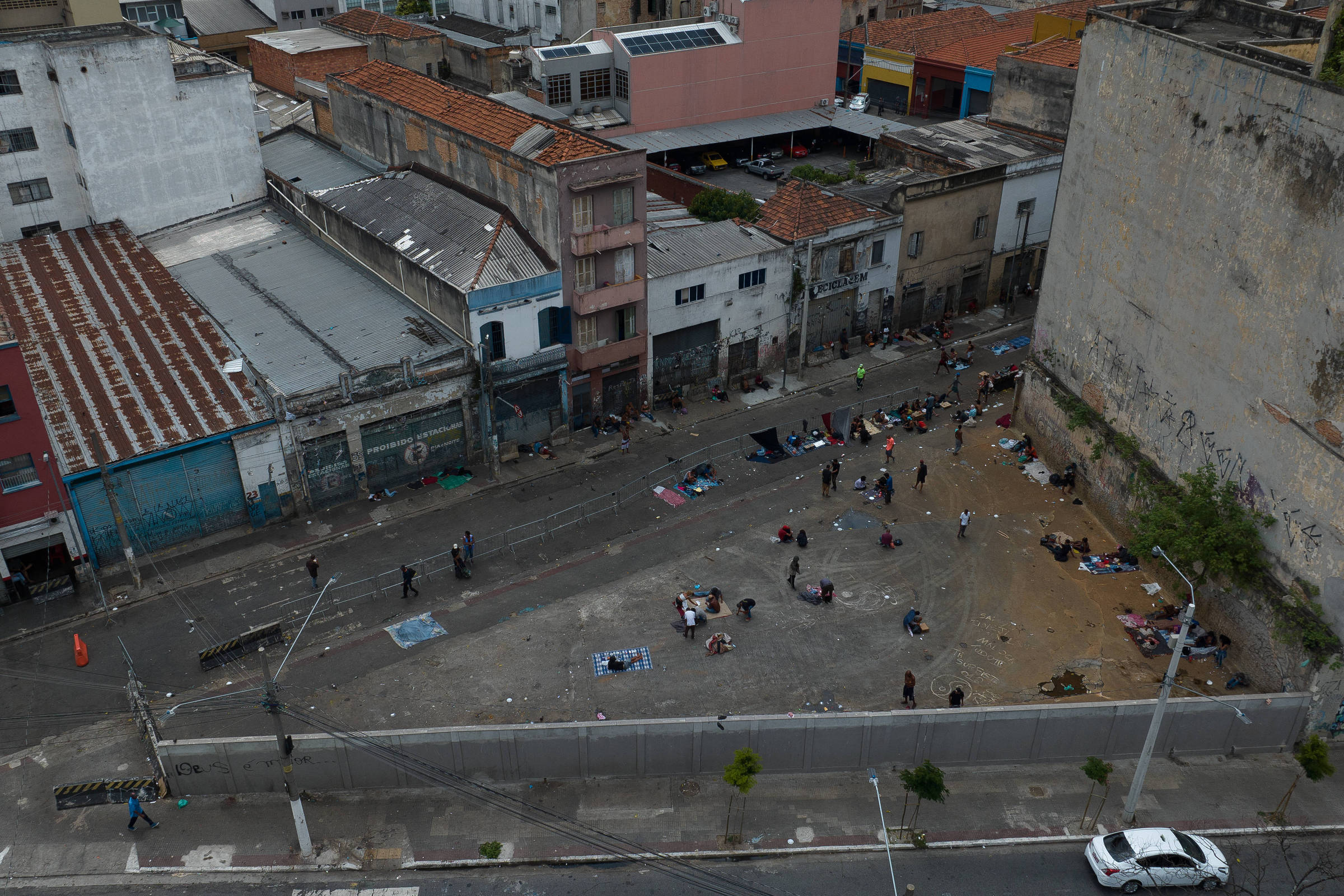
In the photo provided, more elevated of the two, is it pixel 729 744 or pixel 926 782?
pixel 926 782

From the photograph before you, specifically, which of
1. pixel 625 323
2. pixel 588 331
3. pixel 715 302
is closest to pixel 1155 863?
pixel 588 331

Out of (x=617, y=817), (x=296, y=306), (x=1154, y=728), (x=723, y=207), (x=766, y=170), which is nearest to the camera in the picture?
(x=1154, y=728)

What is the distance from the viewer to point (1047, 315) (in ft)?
145

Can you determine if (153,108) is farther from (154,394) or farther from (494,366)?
(494,366)

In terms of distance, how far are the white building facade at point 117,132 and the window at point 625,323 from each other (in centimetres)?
2457

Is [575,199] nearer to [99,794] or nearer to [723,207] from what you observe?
[723,207]

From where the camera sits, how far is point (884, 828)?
28.0 m

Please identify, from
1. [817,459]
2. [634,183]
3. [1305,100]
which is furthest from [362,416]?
[1305,100]

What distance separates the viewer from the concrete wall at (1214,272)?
29.5m

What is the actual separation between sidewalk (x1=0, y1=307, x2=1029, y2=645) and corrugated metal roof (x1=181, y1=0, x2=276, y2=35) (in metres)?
63.5

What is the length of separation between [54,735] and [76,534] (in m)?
8.23

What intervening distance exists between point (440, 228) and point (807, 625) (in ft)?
77.7

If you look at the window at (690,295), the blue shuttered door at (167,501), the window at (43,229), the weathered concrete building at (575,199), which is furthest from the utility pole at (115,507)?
the window at (690,295)

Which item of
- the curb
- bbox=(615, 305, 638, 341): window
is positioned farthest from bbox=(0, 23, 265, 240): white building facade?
the curb
